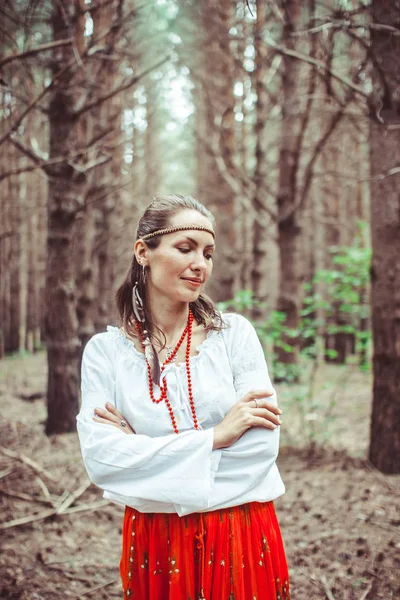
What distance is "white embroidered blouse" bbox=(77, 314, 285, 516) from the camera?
5.47ft

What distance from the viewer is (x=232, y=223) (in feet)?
41.2

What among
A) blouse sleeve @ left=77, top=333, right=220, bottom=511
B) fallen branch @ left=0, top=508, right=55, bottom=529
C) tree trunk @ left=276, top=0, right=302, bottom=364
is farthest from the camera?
tree trunk @ left=276, top=0, right=302, bottom=364

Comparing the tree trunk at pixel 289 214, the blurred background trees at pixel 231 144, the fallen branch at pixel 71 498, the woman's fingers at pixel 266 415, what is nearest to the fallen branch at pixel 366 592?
the blurred background trees at pixel 231 144

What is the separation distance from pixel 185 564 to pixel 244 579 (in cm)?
24

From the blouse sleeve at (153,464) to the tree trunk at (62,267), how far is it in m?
4.26

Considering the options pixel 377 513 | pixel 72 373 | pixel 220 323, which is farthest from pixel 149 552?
pixel 72 373

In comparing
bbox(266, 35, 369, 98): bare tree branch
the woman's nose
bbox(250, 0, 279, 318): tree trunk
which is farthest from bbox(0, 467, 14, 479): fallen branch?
bbox(250, 0, 279, 318): tree trunk

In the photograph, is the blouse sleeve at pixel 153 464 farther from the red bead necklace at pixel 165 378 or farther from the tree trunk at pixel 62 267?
the tree trunk at pixel 62 267

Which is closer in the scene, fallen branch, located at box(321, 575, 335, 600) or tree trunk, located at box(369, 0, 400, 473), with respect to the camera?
fallen branch, located at box(321, 575, 335, 600)

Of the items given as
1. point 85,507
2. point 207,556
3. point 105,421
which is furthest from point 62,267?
point 207,556

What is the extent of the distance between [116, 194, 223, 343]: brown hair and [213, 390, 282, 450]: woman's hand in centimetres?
36

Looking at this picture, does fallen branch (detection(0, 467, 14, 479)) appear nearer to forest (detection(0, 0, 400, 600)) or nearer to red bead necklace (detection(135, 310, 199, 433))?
forest (detection(0, 0, 400, 600))

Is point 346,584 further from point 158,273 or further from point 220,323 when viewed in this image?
point 158,273

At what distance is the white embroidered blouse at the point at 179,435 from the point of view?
167 centimetres
